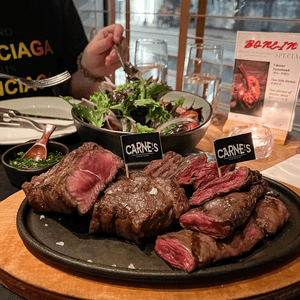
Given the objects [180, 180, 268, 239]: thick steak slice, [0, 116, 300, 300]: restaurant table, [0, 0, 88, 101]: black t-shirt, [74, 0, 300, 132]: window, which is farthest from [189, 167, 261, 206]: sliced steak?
[0, 0, 88, 101]: black t-shirt

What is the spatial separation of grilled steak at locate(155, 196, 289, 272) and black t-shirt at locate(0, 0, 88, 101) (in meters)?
3.02

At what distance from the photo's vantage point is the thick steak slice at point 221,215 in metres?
1.22

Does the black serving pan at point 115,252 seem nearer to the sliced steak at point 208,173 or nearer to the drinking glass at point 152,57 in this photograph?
the sliced steak at point 208,173

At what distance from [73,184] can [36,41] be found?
2.88m

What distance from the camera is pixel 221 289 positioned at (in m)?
1.09

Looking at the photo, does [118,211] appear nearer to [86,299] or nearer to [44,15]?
[86,299]

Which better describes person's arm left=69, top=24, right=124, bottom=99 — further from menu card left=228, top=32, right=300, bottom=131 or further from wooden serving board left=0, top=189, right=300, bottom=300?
wooden serving board left=0, top=189, right=300, bottom=300

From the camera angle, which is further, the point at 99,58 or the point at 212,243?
the point at 99,58

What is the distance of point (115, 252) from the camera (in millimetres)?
1269

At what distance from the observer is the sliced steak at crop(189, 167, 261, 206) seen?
1413 millimetres

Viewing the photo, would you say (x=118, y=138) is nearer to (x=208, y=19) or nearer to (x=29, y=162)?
(x=29, y=162)

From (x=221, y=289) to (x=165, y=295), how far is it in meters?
0.21

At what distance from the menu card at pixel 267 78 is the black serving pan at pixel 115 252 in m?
1.14

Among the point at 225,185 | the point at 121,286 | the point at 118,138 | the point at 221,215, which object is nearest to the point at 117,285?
the point at 121,286
